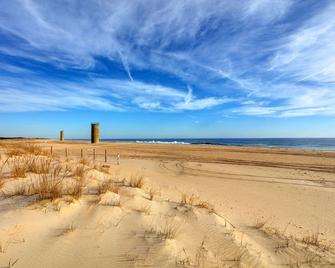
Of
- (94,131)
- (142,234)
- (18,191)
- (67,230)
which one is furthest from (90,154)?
(142,234)

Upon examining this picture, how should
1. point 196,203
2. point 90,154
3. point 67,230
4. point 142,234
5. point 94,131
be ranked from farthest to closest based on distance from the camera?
point 94,131
point 90,154
point 196,203
point 142,234
point 67,230

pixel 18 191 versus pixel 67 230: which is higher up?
pixel 18 191

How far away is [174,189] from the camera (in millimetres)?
7883

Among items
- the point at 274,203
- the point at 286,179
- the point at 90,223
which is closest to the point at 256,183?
the point at 286,179

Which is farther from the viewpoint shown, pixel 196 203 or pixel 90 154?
pixel 90 154

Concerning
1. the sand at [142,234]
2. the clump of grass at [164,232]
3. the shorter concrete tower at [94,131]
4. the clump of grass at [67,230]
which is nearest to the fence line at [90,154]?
the sand at [142,234]

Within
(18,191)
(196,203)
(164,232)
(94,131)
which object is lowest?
(196,203)

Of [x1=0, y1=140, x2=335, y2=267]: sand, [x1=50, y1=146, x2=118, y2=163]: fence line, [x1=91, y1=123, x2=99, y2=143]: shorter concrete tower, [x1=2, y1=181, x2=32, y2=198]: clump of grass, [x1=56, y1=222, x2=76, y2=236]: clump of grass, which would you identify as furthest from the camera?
[x1=91, y1=123, x2=99, y2=143]: shorter concrete tower

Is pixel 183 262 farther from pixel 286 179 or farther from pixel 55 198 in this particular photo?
pixel 286 179

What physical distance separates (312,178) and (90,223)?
998 cm

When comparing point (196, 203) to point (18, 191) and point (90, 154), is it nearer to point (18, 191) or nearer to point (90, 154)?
point (18, 191)

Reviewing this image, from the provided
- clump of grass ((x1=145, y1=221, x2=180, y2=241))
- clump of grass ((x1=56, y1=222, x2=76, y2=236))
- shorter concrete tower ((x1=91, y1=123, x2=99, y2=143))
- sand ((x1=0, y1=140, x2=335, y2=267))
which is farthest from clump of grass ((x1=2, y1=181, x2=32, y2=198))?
shorter concrete tower ((x1=91, y1=123, x2=99, y2=143))

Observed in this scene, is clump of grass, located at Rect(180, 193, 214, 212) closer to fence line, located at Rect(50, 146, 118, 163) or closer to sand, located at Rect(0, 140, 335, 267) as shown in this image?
sand, located at Rect(0, 140, 335, 267)

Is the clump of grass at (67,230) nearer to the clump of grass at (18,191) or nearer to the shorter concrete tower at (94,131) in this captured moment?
the clump of grass at (18,191)
